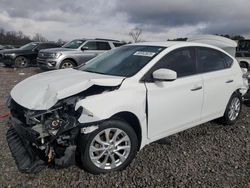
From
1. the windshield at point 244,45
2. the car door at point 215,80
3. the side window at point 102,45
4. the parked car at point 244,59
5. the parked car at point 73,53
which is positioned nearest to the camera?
the car door at point 215,80

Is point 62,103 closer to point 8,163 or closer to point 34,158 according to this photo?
point 34,158

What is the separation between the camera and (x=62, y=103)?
3.16 metres

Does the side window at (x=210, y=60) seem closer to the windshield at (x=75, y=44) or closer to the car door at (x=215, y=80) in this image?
the car door at (x=215, y=80)

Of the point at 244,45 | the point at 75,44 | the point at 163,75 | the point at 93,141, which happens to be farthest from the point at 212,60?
the point at 244,45

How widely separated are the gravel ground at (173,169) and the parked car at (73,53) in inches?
297

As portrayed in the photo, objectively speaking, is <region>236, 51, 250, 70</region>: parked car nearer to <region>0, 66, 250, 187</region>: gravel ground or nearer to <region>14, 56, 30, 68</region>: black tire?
<region>14, 56, 30, 68</region>: black tire

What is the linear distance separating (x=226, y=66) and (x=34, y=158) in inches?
145

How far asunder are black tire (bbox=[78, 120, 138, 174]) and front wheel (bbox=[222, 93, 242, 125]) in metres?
2.38

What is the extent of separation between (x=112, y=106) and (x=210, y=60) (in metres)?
2.34

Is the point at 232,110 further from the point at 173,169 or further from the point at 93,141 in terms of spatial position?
the point at 93,141

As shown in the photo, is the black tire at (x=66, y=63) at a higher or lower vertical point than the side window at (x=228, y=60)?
lower

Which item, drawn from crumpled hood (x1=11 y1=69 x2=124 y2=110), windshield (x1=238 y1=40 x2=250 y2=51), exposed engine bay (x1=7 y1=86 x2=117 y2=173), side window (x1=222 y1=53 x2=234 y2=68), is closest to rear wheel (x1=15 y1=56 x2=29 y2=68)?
crumpled hood (x1=11 y1=69 x2=124 y2=110)

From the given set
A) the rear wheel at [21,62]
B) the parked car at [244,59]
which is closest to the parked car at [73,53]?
the rear wheel at [21,62]

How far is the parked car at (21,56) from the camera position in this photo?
50.2ft
